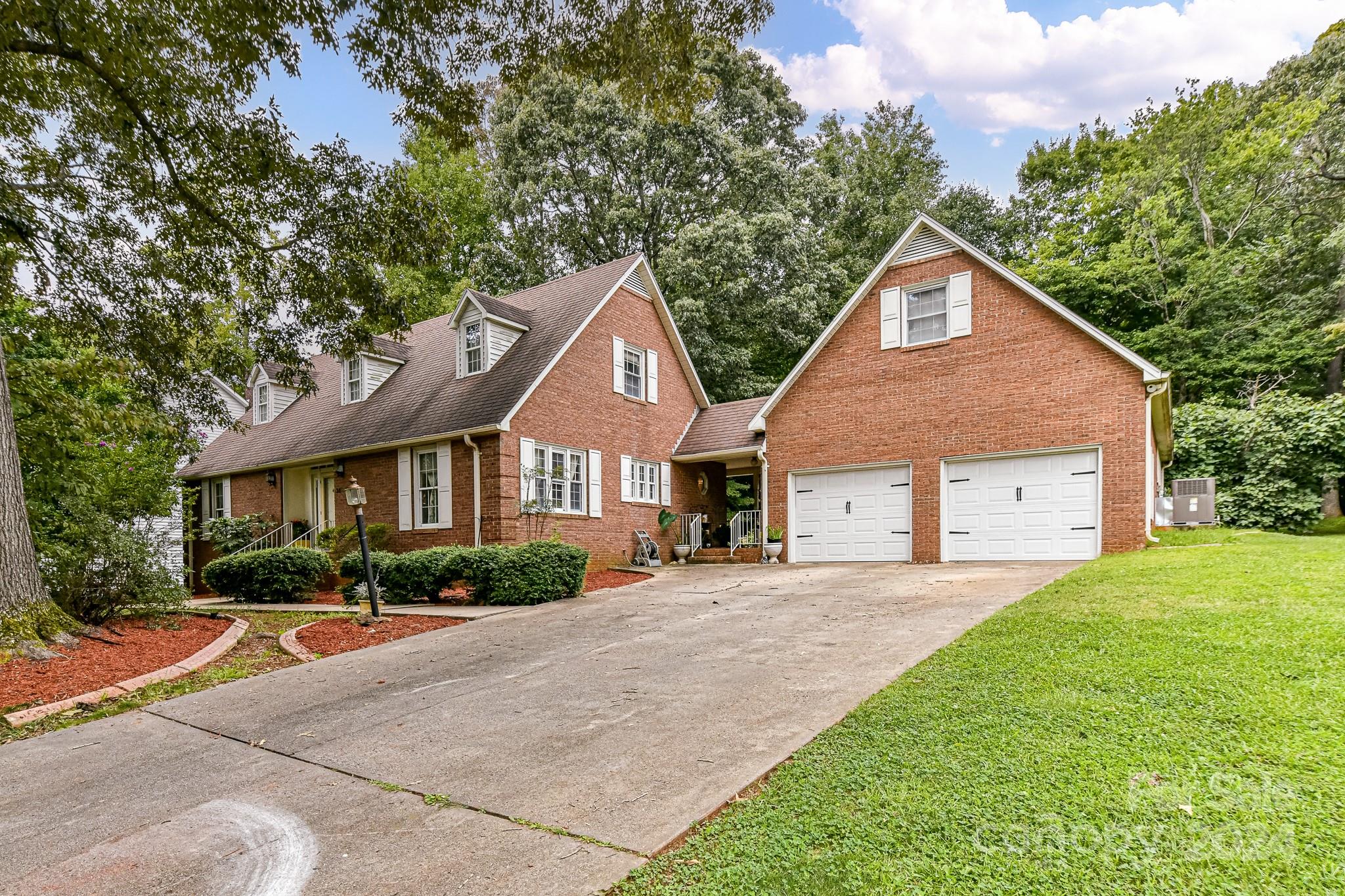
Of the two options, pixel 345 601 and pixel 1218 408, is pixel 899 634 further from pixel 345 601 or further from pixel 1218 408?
pixel 1218 408

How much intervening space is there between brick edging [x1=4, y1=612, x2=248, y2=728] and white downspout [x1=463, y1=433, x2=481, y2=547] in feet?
18.6

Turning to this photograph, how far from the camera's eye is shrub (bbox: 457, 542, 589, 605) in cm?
1045

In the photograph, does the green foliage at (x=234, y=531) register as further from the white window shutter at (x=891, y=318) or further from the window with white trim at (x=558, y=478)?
the white window shutter at (x=891, y=318)

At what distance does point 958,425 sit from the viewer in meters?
13.8

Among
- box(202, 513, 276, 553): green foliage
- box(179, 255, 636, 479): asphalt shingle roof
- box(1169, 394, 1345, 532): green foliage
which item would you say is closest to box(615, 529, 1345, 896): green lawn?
box(179, 255, 636, 479): asphalt shingle roof

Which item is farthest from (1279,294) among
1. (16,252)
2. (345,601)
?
(16,252)

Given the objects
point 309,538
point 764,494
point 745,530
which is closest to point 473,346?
point 309,538

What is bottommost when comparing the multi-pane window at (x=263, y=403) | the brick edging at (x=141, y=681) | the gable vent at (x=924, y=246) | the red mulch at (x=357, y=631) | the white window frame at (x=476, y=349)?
the red mulch at (x=357, y=631)

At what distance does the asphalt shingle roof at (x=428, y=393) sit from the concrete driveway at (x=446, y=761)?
8.03m

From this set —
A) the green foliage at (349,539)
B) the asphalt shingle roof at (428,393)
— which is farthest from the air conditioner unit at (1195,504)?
the green foliage at (349,539)

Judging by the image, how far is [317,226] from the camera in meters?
9.27

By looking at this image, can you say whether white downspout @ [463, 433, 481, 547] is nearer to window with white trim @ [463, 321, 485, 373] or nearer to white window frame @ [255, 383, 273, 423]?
window with white trim @ [463, 321, 485, 373]

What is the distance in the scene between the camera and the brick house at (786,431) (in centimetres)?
1280

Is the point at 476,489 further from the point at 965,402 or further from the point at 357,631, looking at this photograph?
the point at 965,402
